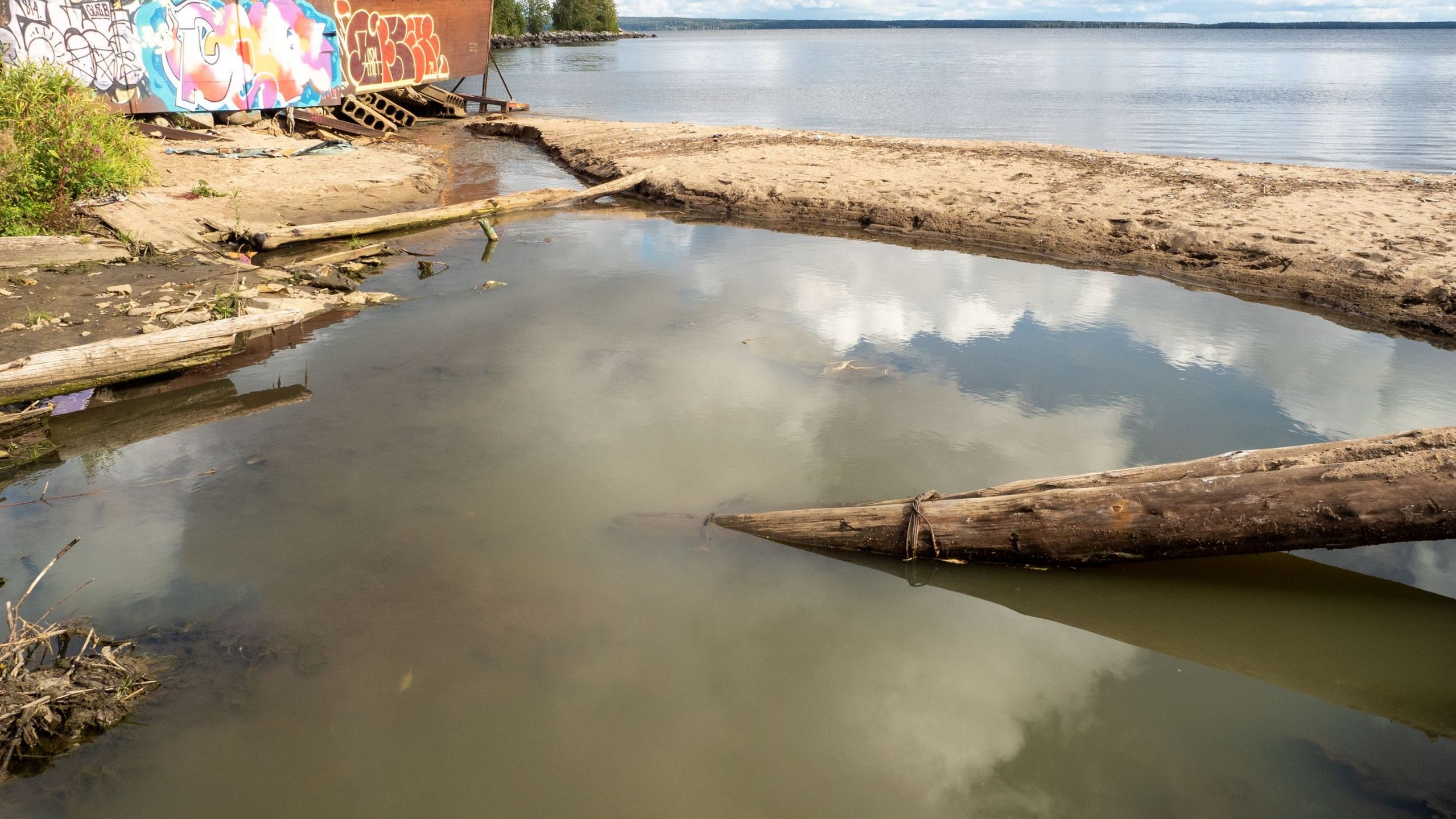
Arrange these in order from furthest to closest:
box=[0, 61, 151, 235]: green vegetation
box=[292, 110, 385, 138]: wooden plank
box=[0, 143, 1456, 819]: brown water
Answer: box=[292, 110, 385, 138]: wooden plank → box=[0, 61, 151, 235]: green vegetation → box=[0, 143, 1456, 819]: brown water

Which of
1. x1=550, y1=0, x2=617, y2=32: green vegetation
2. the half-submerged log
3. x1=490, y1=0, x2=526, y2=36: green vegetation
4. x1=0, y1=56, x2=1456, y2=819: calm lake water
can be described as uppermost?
x1=550, y1=0, x2=617, y2=32: green vegetation

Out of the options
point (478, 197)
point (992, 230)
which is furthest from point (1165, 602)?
point (478, 197)

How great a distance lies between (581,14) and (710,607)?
124 m

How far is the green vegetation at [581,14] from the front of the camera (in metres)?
114

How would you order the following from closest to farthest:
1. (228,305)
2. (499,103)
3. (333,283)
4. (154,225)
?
(228,305) → (333,283) → (154,225) → (499,103)

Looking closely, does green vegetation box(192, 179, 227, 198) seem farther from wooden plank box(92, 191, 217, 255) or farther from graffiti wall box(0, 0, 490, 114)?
graffiti wall box(0, 0, 490, 114)

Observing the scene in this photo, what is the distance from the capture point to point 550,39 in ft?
337

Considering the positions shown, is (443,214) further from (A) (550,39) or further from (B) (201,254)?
(A) (550,39)

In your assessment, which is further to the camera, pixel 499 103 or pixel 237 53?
pixel 499 103

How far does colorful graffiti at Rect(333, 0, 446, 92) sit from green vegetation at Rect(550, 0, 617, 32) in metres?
96.0

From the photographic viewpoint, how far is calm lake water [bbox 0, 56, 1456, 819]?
3584mm

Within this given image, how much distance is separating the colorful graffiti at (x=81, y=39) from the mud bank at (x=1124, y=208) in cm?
838

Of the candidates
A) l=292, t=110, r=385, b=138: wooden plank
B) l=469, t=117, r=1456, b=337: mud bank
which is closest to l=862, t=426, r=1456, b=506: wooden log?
l=469, t=117, r=1456, b=337: mud bank

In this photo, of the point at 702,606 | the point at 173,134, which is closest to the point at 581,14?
the point at 173,134
